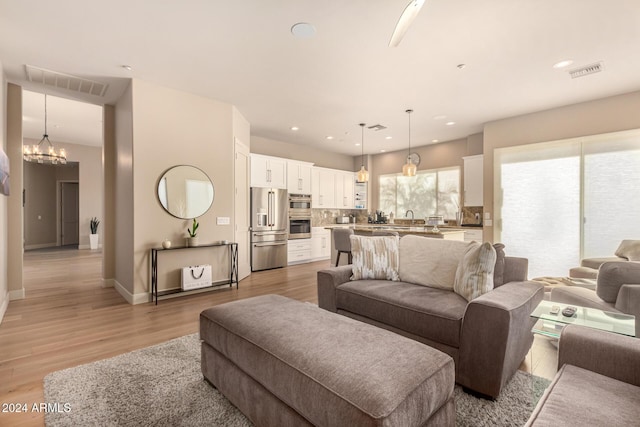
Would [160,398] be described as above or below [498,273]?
below

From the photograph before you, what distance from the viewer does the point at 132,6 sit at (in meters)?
2.38

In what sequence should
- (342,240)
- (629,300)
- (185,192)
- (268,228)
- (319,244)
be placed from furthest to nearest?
(319,244) → (268,228) → (342,240) → (185,192) → (629,300)

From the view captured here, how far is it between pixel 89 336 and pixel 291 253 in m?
4.20

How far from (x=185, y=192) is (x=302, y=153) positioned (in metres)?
3.87

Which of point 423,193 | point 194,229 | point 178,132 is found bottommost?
point 194,229

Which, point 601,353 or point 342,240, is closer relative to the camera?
point 601,353

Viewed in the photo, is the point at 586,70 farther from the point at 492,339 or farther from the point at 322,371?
the point at 322,371

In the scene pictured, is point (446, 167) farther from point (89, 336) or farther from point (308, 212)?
point (89, 336)

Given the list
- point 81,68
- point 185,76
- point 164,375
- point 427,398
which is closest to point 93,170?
point 81,68

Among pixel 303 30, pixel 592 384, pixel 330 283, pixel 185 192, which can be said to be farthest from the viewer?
pixel 185 192

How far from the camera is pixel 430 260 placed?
275cm

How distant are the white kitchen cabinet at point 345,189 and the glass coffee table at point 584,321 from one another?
6245 mm

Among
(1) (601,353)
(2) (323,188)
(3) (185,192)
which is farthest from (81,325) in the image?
(2) (323,188)

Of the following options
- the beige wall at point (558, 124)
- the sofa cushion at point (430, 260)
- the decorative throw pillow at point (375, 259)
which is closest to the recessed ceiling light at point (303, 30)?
the decorative throw pillow at point (375, 259)
